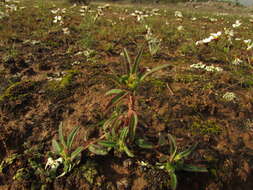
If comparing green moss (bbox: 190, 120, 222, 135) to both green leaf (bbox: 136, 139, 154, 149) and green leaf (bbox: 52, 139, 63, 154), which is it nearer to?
green leaf (bbox: 136, 139, 154, 149)

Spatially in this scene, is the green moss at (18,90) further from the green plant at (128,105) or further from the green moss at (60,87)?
the green plant at (128,105)

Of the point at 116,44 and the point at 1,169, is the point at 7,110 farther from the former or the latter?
the point at 116,44

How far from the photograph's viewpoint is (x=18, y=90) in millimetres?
2807

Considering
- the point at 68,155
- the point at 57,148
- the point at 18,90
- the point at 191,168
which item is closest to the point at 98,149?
the point at 68,155

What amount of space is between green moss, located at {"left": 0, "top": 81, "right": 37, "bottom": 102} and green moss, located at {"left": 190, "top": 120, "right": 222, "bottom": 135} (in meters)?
2.47

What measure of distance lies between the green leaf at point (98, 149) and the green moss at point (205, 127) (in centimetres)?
114

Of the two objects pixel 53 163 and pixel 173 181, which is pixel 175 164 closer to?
pixel 173 181

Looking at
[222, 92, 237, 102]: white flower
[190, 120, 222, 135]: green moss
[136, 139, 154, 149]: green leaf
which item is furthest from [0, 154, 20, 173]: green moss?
[222, 92, 237, 102]: white flower

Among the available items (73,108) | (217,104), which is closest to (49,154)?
(73,108)

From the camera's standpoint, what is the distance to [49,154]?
1956mm

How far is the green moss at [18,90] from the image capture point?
2662 millimetres

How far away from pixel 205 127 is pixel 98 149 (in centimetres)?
141

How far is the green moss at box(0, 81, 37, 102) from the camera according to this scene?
2.66 metres

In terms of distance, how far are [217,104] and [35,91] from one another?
2.85 m
